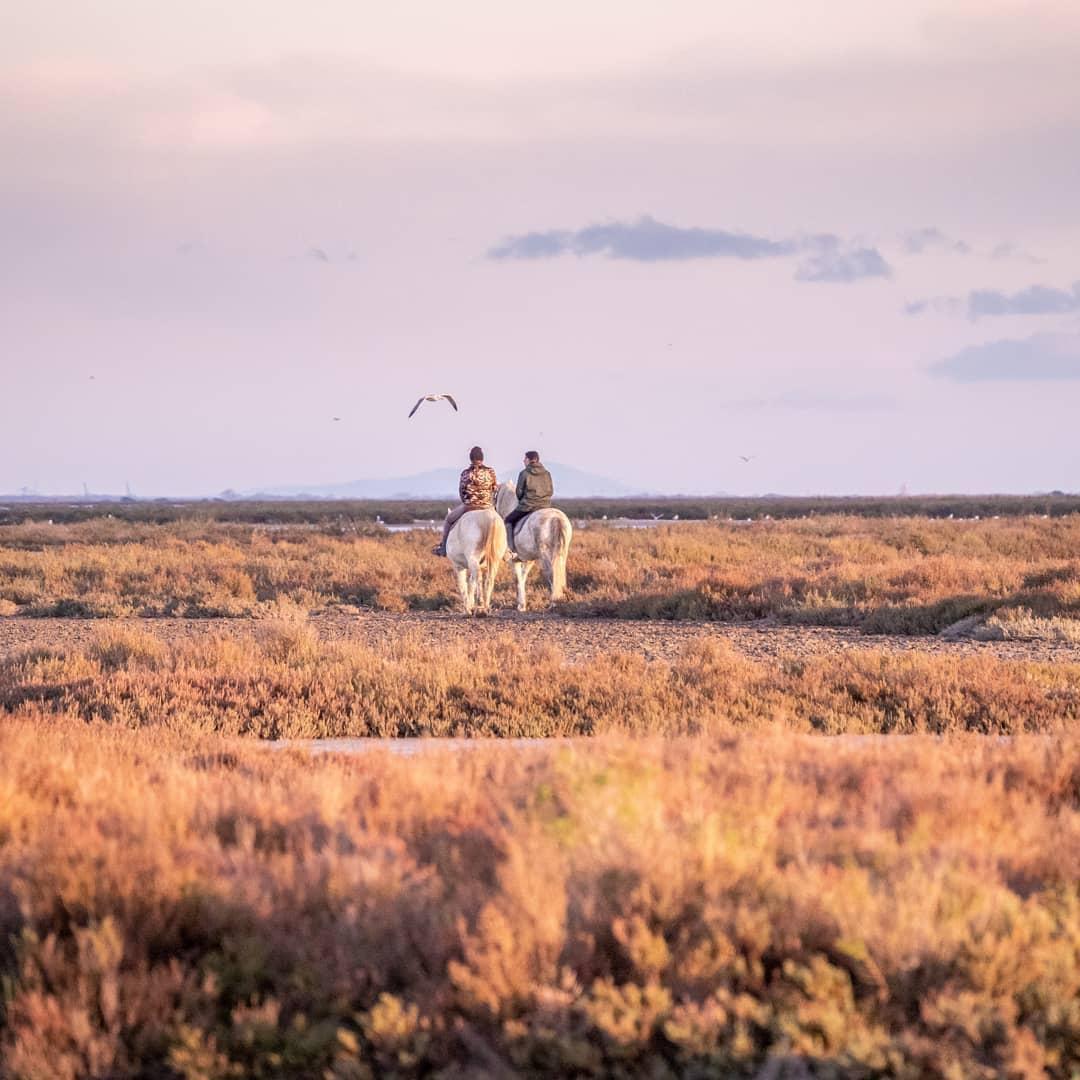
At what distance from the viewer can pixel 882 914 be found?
4.69 m

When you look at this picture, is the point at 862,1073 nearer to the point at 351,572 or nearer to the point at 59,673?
the point at 59,673

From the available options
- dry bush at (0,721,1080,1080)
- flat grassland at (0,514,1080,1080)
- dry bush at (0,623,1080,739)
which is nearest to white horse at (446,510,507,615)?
dry bush at (0,623,1080,739)

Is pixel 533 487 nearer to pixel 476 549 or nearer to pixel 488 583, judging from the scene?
pixel 476 549

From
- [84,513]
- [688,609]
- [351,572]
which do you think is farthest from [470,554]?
[84,513]

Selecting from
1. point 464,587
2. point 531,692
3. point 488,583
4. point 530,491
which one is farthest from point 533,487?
point 531,692

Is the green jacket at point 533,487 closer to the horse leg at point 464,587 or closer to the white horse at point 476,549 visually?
the white horse at point 476,549

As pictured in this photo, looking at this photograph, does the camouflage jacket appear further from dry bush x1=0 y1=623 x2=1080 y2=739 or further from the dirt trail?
dry bush x1=0 y1=623 x2=1080 y2=739

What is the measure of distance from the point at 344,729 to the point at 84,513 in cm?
10034

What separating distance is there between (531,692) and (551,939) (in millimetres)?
8161

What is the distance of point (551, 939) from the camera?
4.62m

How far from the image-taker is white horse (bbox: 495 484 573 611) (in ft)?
74.8

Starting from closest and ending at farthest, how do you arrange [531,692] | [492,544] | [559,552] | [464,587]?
[531,692] → [492,544] → [559,552] → [464,587]

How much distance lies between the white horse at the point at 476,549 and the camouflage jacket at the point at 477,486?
24cm

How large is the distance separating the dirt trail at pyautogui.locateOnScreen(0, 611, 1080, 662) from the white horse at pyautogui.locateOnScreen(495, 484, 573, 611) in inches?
32.1
